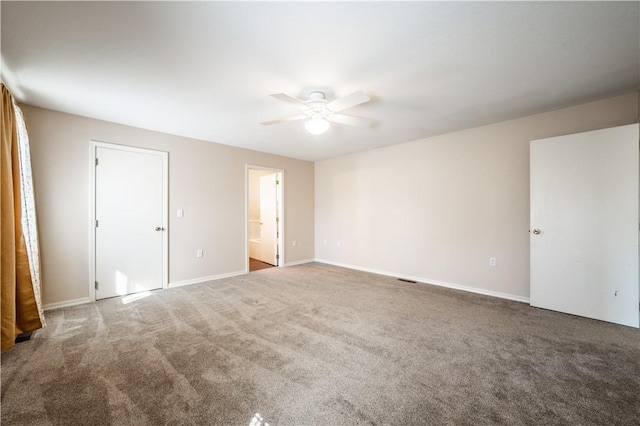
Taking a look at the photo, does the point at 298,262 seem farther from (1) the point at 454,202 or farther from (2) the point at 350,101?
(2) the point at 350,101

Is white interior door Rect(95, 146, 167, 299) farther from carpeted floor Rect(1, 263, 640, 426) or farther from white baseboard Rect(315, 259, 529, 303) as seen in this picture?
white baseboard Rect(315, 259, 529, 303)

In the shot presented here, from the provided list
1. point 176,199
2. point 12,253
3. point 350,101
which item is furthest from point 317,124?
point 12,253

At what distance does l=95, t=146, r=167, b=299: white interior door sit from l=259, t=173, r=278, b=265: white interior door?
7.35 ft

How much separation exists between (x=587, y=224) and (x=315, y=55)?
346cm

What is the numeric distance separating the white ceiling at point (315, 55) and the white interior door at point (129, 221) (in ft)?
2.39

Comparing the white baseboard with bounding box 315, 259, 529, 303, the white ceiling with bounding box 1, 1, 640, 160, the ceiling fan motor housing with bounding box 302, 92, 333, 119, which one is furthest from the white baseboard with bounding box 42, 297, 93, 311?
the white baseboard with bounding box 315, 259, 529, 303

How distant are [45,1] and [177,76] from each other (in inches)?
34.3

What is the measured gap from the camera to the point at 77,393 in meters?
1.63

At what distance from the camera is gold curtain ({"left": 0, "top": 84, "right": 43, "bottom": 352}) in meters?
2.15

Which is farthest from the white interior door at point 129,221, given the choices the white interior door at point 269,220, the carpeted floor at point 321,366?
the white interior door at point 269,220

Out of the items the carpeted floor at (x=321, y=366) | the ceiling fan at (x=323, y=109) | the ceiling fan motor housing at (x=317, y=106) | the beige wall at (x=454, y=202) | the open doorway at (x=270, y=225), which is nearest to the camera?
the carpeted floor at (x=321, y=366)

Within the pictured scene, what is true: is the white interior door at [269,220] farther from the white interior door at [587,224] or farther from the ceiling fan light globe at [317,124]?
the white interior door at [587,224]

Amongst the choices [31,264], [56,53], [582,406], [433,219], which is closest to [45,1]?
[56,53]

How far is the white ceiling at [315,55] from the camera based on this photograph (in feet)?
5.16
